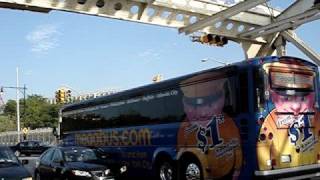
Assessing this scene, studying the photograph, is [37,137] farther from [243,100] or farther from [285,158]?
[285,158]

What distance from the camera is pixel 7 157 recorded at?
14172 mm

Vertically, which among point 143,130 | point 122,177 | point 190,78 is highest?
point 190,78

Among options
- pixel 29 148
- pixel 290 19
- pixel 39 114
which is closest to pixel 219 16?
pixel 290 19

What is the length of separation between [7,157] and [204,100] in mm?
5414

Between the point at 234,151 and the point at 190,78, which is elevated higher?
the point at 190,78

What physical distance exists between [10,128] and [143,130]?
11974cm

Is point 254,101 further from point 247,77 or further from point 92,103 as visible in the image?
point 92,103

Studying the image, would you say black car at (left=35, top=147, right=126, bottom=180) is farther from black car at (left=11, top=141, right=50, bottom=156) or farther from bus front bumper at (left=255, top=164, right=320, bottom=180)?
black car at (left=11, top=141, right=50, bottom=156)

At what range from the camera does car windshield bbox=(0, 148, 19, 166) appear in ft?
45.5

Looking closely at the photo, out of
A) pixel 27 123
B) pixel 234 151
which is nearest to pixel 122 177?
pixel 234 151

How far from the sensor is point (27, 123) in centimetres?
12431

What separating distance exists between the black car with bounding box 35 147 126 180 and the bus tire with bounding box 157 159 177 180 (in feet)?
3.77

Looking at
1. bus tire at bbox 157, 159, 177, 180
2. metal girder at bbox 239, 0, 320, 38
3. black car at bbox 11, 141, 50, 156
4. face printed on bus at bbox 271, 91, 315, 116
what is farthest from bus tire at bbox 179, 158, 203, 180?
black car at bbox 11, 141, 50, 156

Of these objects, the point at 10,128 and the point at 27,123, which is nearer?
the point at 27,123
